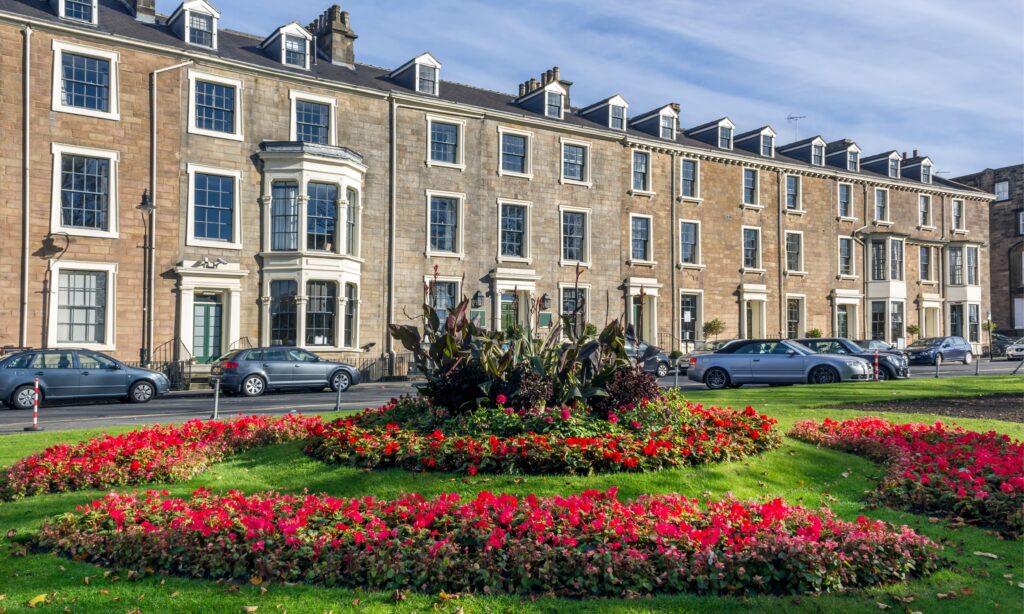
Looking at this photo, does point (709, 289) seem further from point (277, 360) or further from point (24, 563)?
point (24, 563)

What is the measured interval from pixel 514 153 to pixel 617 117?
7.18m

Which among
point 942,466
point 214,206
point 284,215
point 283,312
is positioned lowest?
point 942,466

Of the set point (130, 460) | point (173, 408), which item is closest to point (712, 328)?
point (173, 408)

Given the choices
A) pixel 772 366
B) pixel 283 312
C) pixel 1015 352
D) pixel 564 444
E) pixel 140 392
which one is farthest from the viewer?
pixel 1015 352

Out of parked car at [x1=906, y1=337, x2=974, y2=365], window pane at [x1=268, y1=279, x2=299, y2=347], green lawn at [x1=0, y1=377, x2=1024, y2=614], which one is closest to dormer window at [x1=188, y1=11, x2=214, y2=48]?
window pane at [x1=268, y1=279, x2=299, y2=347]

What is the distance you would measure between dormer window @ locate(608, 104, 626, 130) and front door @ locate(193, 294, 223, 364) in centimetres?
2105

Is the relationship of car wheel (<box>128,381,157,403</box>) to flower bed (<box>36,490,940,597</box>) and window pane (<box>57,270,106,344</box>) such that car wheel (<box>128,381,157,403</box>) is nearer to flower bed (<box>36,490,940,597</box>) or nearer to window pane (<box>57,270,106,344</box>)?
window pane (<box>57,270,106,344</box>)

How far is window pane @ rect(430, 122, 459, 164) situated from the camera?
1289 inches

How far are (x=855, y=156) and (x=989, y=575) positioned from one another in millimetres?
47063

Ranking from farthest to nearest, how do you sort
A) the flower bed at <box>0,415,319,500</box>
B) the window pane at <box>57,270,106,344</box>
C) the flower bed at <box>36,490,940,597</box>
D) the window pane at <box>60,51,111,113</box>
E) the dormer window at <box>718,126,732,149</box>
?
the dormer window at <box>718,126,732,149</box> → the window pane at <box>60,51,111,113</box> → the window pane at <box>57,270,106,344</box> → the flower bed at <box>0,415,319,500</box> → the flower bed at <box>36,490,940,597</box>

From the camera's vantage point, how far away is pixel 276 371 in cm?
2386

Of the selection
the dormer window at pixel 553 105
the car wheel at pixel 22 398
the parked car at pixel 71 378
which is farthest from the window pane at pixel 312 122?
the car wheel at pixel 22 398

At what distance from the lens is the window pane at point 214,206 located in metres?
27.2

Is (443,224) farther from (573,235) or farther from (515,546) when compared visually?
(515,546)
